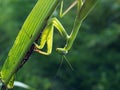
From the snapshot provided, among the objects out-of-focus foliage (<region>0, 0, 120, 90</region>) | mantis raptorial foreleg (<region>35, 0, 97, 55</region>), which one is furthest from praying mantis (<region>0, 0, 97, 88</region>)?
out-of-focus foliage (<region>0, 0, 120, 90</region>)

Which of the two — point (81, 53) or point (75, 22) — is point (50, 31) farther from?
point (81, 53)

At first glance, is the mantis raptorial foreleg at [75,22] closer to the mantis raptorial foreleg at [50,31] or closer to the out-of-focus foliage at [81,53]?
the mantis raptorial foreleg at [50,31]

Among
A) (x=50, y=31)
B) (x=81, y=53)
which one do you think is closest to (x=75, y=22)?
(x=50, y=31)

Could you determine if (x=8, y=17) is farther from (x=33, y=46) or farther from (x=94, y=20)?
(x=33, y=46)

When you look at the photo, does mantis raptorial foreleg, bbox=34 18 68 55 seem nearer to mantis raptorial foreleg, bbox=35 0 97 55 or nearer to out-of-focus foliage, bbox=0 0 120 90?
mantis raptorial foreleg, bbox=35 0 97 55

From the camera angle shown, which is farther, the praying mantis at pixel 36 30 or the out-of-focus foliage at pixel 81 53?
the out-of-focus foliage at pixel 81 53

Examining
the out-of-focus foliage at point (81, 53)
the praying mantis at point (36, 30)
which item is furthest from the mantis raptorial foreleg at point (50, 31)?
the out-of-focus foliage at point (81, 53)

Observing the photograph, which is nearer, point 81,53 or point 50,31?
point 50,31

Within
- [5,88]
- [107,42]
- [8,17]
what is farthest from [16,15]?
[5,88]
